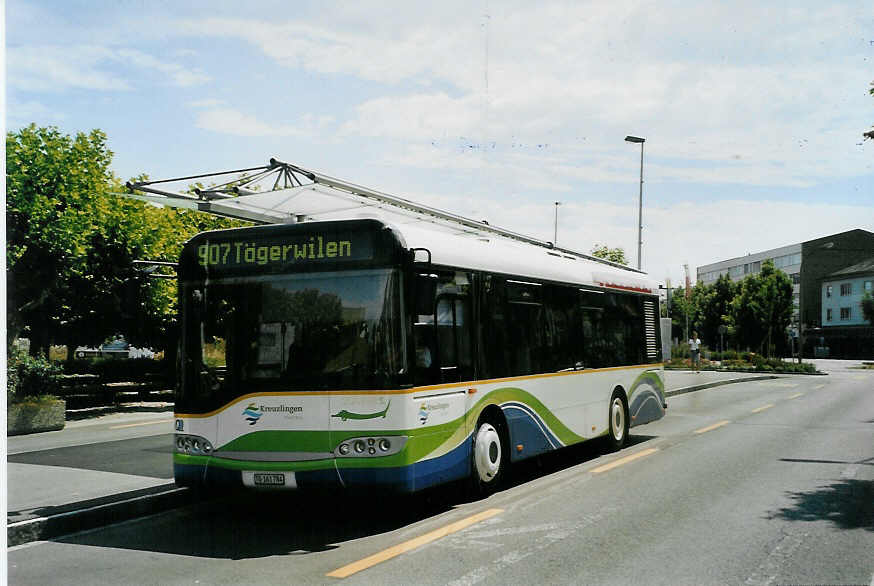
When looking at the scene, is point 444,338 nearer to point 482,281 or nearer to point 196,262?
point 482,281

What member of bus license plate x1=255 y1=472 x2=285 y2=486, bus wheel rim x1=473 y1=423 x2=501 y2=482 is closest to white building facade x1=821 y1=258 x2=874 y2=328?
bus wheel rim x1=473 y1=423 x2=501 y2=482

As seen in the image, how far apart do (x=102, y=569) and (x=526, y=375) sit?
17.9ft

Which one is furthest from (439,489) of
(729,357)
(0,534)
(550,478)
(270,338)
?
(729,357)

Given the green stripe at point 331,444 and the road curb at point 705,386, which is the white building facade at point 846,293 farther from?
the green stripe at point 331,444

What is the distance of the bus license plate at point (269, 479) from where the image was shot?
25.3ft

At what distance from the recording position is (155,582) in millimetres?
6059

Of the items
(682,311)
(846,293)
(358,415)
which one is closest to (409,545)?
(358,415)

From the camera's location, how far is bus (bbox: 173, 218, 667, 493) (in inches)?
302

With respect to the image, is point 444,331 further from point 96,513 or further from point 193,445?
point 96,513

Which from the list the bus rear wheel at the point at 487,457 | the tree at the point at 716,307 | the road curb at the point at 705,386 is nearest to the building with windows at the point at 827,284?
the tree at the point at 716,307

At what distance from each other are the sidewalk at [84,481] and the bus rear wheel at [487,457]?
10.4ft

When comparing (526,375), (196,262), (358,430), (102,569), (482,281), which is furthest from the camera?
(526,375)

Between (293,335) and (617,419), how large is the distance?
290 inches

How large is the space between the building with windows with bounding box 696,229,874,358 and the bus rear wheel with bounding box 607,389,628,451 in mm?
83450
